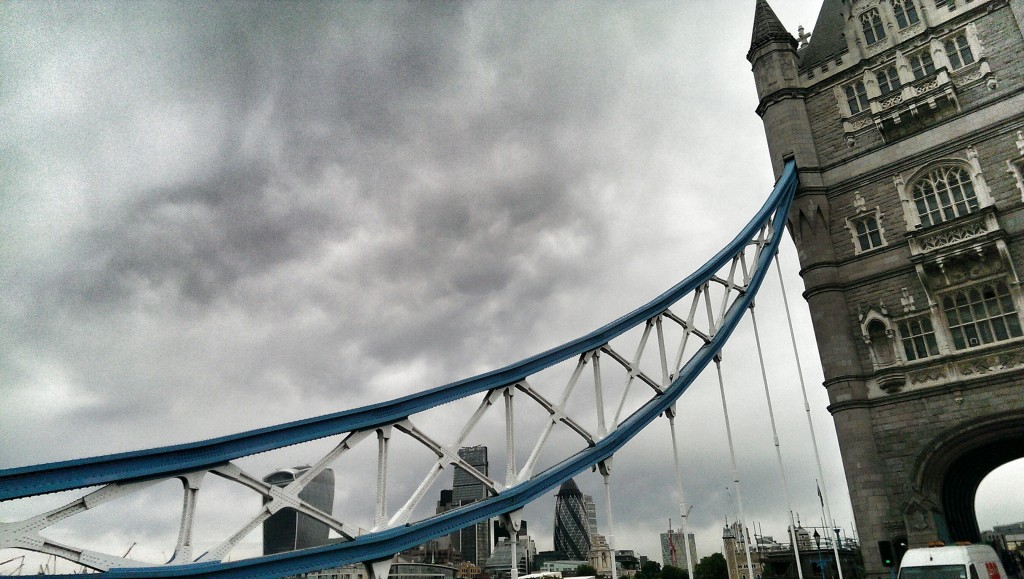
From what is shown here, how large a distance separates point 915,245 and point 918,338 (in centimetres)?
311

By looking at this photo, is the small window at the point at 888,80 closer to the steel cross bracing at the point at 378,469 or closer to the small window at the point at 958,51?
the small window at the point at 958,51

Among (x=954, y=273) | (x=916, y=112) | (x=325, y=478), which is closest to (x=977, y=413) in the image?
(x=954, y=273)

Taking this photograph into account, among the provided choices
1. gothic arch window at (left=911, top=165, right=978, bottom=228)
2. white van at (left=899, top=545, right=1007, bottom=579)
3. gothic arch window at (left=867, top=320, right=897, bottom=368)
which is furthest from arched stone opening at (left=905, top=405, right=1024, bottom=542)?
gothic arch window at (left=911, top=165, right=978, bottom=228)

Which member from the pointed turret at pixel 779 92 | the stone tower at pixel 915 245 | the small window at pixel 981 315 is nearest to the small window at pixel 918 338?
the stone tower at pixel 915 245

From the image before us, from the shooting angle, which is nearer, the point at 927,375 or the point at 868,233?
the point at 927,375

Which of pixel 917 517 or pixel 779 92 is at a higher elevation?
pixel 779 92

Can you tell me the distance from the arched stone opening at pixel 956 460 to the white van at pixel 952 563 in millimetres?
3492

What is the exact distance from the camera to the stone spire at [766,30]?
1039 inches

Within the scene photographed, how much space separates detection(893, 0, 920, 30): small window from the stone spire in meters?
3.70

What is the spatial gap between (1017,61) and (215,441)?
1024 inches

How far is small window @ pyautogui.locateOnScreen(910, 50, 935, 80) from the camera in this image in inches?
905

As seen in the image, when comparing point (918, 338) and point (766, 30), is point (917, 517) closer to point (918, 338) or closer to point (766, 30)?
point (918, 338)

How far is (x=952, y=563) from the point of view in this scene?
14.7 meters

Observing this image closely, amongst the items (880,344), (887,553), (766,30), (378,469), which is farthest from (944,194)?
(378,469)
